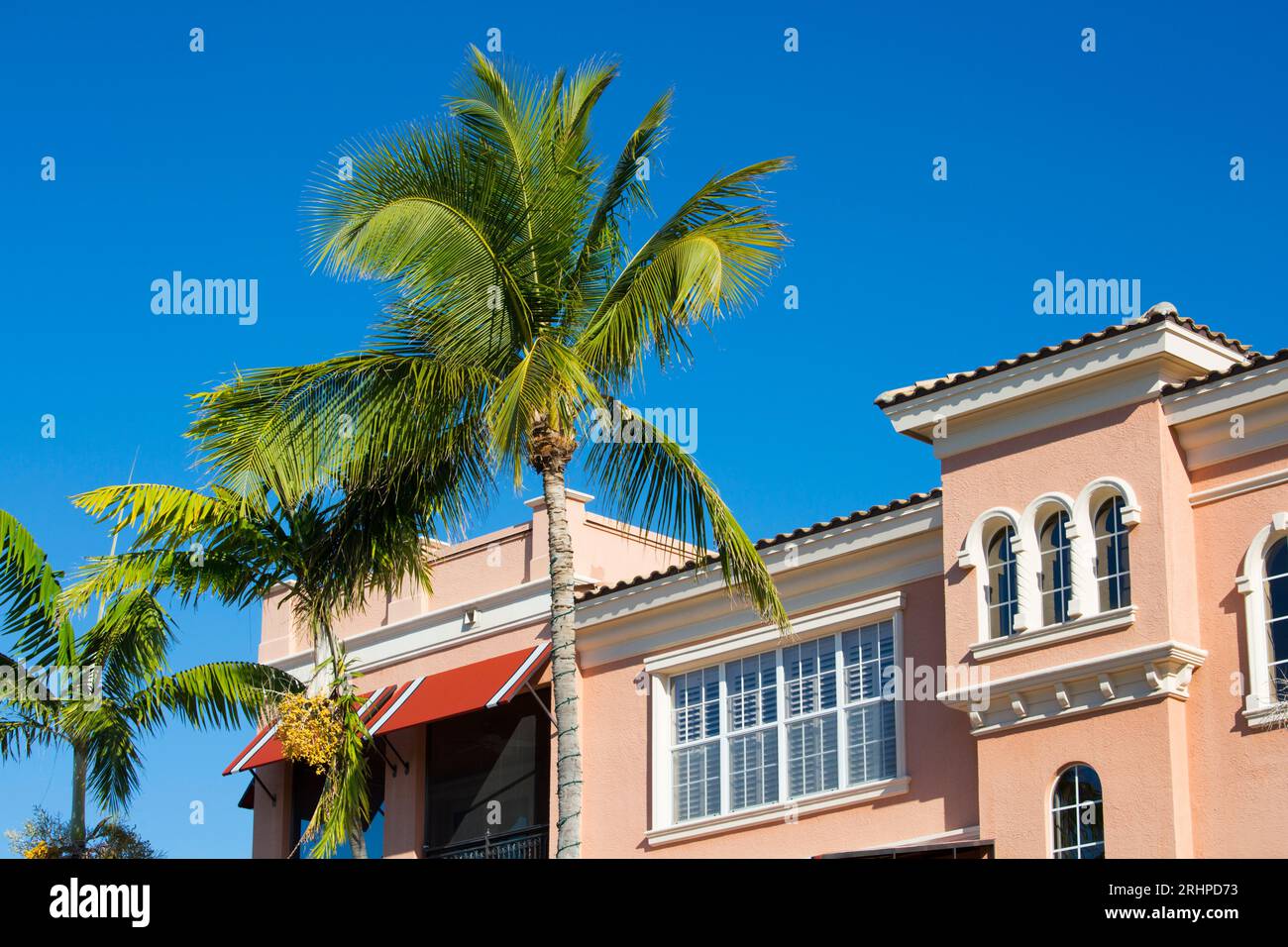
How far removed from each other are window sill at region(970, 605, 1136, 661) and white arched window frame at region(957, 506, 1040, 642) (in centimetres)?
13

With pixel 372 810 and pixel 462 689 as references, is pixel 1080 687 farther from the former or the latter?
pixel 372 810

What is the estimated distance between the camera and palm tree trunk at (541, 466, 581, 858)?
17609mm

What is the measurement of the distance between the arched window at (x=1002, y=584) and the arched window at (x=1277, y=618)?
8.27 ft

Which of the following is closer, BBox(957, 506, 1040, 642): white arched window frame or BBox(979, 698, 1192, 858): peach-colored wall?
BBox(979, 698, 1192, 858): peach-colored wall

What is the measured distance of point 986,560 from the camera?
800 inches

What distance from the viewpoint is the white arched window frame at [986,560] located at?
774 inches

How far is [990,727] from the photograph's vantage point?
777 inches

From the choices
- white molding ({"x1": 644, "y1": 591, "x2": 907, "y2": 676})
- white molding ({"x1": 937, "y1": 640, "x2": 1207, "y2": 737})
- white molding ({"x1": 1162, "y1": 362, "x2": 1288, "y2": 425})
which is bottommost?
white molding ({"x1": 937, "y1": 640, "x2": 1207, "y2": 737})

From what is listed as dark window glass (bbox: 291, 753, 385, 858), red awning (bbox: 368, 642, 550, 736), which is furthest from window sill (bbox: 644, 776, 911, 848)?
dark window glass (bbox: 291, 753, 385, 858)

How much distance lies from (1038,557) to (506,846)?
8.80 metres

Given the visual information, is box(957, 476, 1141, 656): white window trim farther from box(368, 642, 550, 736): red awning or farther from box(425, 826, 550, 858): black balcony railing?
box(425, 826, 550, 858): black balcony railing
